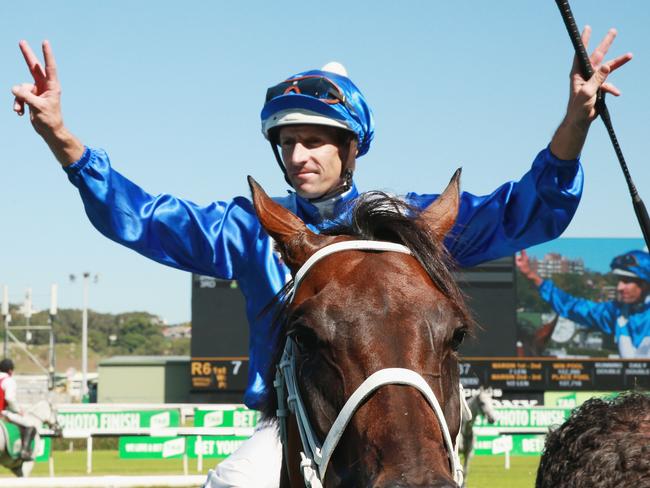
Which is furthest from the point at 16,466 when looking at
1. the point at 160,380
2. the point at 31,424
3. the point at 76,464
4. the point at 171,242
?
the point at 160,380

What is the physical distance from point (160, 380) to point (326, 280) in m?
46.0

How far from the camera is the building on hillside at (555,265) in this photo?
41.2 m

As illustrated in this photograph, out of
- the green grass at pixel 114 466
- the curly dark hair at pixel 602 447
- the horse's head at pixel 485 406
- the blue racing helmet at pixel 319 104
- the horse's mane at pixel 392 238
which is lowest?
the green grass at pixel 114 466

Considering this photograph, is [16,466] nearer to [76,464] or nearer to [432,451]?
[76,464]

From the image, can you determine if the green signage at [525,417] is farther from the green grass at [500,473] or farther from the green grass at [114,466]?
the green grass at [114,466]

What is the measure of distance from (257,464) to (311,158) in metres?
1.06

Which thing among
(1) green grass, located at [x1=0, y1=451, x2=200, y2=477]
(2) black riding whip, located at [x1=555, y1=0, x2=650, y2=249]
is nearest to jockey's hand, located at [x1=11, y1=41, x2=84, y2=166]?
(2) black riding whip, located at [x1=555, y1=0, x2=650, y2=249]

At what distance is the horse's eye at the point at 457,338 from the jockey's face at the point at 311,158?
3.73ft

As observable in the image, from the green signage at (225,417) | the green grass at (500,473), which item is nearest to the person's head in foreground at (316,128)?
the green grass at (500,473)

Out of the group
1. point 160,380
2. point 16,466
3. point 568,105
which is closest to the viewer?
point 568,105

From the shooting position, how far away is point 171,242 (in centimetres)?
346

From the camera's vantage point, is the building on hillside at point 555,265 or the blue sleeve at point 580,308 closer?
the blue sleeve at point 580,308

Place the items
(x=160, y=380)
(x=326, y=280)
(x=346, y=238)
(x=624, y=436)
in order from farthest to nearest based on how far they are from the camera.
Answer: (x=160, y=380), (x=346, y=238), (x=326, y=280), (x=624, y=436)

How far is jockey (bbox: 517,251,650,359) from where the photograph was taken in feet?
127
